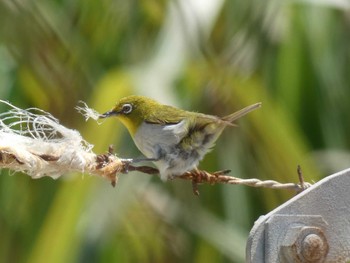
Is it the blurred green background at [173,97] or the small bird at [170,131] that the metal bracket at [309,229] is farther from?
the blurred green background at [173,97]

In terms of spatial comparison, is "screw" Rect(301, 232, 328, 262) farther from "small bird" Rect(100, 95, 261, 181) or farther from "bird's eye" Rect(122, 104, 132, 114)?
→ "bird's eye" Rect(122, 104, 132, 114)

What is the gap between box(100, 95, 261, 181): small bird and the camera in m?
1.87

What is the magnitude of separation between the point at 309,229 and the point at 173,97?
185 centimetres

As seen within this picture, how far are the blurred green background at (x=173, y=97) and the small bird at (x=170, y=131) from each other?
944mm

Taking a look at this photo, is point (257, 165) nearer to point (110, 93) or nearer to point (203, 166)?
point (203, 166)

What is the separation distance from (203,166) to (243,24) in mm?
489

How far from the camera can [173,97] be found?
3.16 m

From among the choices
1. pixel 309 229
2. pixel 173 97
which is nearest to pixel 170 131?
pixel 309 229

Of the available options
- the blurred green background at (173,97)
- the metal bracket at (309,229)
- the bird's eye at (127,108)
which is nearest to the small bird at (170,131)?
the bird's eye at (127,108)

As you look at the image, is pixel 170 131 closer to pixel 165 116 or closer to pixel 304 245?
pixel 165 116

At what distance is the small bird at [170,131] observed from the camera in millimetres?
1870

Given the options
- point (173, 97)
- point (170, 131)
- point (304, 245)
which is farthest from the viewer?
point (173, 97)

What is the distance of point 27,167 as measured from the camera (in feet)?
4.34

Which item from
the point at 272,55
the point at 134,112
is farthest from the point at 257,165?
the point at 134,112
